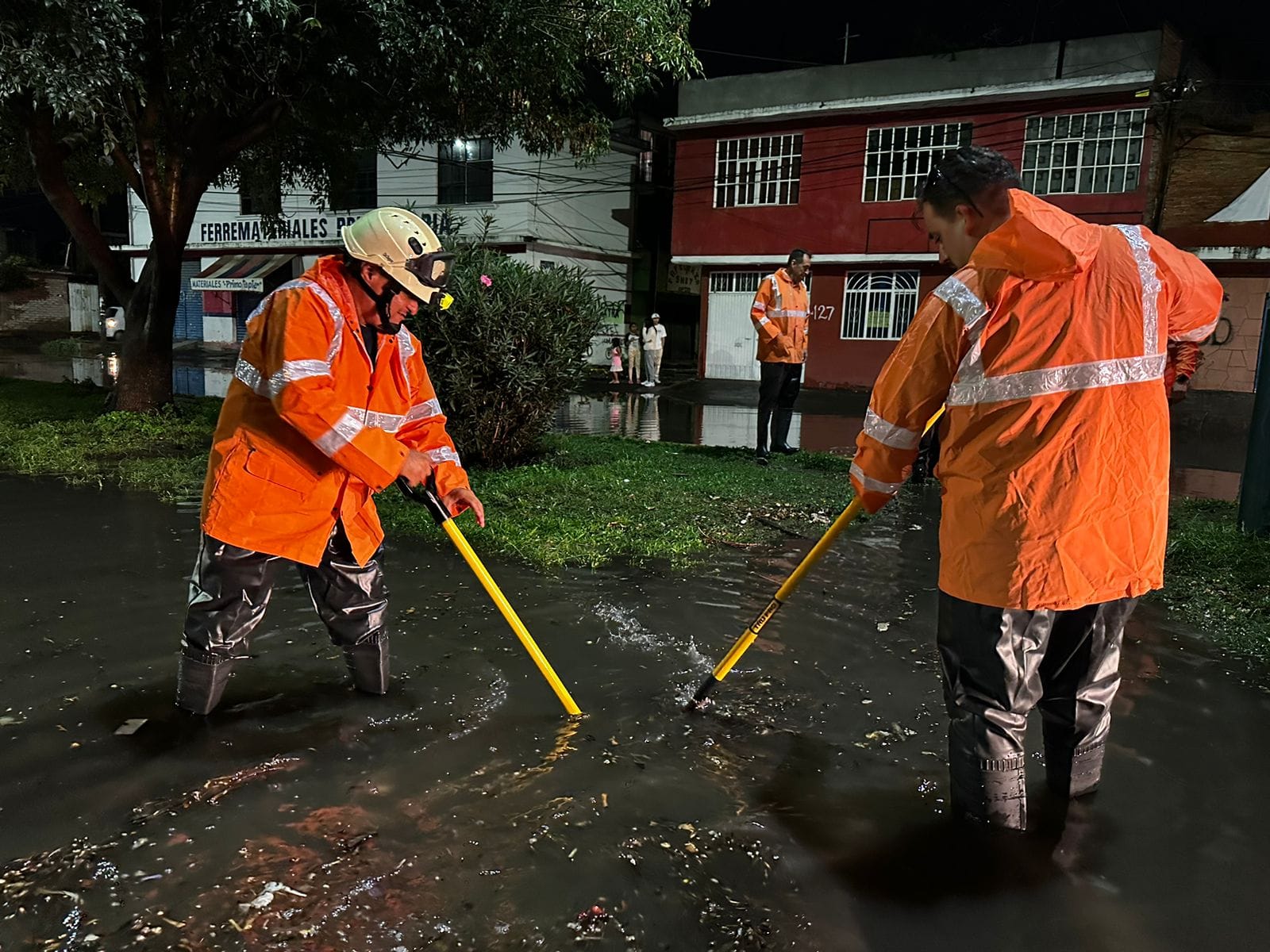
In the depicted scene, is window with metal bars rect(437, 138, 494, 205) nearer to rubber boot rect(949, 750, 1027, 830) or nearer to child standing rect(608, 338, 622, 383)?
child standing rect(608, 338, 622, 383)

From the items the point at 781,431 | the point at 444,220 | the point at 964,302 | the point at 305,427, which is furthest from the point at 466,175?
the point at 964,302

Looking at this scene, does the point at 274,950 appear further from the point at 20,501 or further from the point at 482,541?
the point at 20,501

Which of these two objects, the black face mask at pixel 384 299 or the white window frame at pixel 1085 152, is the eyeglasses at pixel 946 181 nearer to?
the black face mask at pixel 384 299

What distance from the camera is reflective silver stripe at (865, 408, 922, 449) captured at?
2385 millimetres

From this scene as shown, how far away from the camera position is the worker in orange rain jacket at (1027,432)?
7.04 ft

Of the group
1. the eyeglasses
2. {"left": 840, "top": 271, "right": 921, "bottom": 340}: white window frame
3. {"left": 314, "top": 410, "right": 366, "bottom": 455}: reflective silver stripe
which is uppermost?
{"left": 840, "top": 271, "right": 921, "bottom": 340}: white window frame

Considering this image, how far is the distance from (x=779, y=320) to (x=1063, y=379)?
20.8 ft

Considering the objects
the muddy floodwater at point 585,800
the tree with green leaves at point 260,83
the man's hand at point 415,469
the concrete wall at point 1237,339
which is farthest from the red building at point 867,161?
the man's hand at point 415,469

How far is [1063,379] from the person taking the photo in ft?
7.07

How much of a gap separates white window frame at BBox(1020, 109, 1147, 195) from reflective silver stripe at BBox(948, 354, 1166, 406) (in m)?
18.7

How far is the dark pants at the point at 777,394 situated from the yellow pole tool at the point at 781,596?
5289mm

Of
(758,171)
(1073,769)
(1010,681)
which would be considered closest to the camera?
(1010,681)

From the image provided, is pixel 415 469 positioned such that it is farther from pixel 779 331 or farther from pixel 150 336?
pixel 150 336

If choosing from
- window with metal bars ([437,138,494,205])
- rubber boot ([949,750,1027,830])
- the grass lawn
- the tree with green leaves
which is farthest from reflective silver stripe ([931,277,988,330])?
window with metal bars ([437,138,494,205])
